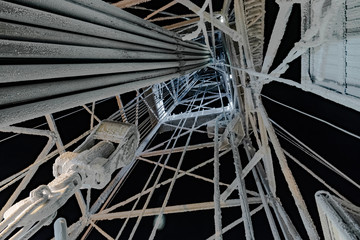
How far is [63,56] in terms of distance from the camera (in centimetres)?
138

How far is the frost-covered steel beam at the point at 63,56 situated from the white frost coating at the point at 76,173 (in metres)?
1.09

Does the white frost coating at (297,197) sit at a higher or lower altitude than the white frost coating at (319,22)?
lower

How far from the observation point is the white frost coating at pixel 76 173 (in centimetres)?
197

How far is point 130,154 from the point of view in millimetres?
3938

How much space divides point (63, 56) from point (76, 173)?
5.86 feet

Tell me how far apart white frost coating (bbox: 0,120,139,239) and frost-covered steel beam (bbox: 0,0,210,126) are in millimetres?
1091

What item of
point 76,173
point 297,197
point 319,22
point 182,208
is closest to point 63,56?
point 319,22

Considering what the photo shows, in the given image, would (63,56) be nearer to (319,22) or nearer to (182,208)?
(319,22)

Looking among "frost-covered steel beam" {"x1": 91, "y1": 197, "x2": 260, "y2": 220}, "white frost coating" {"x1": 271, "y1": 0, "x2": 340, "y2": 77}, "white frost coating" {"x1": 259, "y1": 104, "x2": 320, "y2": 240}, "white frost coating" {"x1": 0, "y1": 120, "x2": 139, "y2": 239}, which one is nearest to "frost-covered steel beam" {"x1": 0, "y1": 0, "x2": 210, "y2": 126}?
"white frost coating" {"x1": 0, "y1": 120, "x2": 139, "y2": 239}

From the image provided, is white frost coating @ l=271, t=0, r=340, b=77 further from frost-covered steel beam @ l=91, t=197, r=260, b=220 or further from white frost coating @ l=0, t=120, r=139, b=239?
frost-covered steel beam @ l=91, t=197, r=260, b=220

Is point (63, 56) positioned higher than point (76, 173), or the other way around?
point (63, 56)

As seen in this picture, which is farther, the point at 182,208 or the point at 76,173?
the point at 182,208

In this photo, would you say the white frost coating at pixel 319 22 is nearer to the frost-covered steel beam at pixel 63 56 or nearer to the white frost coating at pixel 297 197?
the frost-covered steel beam at pixel 63 56

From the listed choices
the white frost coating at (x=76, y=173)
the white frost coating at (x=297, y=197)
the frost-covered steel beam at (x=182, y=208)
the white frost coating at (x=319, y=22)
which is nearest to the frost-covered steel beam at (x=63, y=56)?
the white frost coating at (x=76, y=173)
